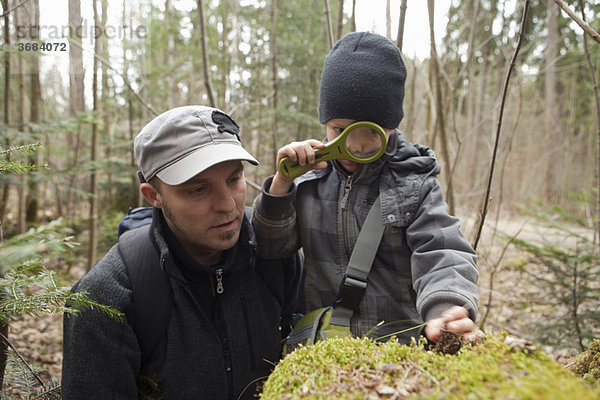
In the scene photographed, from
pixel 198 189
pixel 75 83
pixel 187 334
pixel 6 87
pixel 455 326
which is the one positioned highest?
pixel 75 83

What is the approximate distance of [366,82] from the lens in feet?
6.24

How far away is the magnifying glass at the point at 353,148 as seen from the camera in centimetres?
179

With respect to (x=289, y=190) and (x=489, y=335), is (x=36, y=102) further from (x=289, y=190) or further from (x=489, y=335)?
(x=489, y=335)

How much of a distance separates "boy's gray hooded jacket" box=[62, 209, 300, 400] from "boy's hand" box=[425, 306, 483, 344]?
0.76 metres

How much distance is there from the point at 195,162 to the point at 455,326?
4.03ft

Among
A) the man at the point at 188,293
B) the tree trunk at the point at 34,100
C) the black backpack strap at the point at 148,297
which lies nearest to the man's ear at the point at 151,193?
the man at the point at 188,293

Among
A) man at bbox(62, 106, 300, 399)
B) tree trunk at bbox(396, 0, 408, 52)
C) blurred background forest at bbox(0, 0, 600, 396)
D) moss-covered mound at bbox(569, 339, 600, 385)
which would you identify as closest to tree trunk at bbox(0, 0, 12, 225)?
blurred background forest at bbox(0, 0, 600, 396)

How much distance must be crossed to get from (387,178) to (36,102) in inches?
214

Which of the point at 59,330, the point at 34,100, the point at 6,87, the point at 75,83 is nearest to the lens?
the point at 6,87

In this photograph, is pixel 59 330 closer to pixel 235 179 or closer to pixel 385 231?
pixel 235 179

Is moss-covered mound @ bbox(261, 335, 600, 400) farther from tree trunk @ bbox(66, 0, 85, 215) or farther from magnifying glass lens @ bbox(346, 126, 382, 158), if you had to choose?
tree trunk @ bbox(66, 0, 85, 215)

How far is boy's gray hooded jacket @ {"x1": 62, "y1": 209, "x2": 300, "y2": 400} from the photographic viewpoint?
1.53 m

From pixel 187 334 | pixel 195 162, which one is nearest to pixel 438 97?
pixel 195 162

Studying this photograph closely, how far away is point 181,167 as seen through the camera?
1.67m
